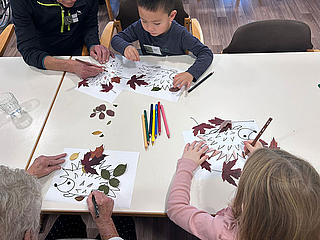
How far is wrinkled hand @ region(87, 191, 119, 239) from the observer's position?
94 centimetres

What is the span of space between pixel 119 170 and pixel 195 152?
30cm

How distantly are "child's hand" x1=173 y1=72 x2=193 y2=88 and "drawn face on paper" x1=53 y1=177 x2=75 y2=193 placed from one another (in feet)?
2.14

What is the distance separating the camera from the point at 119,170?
103 cm

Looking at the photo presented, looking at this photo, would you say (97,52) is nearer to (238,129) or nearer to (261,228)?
(238,129)

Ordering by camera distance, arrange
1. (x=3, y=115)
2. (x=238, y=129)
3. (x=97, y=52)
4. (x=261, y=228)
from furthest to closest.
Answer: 1. (x=97, y=52)
2. (x=3, y=115)
3. (x=238, y=129)
4. (x=261, y=228)

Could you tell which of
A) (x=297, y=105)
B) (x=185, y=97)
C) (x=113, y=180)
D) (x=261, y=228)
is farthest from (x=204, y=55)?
(x=261, y=228)

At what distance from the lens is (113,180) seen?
39.5 inches

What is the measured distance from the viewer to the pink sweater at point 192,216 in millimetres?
852

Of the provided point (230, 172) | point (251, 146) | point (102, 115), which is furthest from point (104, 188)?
point (251, 146)

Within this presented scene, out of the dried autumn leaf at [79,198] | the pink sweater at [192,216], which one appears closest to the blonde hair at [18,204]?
the dried autumn leaf at [79,198]

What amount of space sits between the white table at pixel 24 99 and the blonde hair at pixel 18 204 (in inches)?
14.2

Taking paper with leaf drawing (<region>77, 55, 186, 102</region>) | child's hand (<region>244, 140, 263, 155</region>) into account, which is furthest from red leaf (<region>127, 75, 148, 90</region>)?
child's hand (<region>244, 140, 263, 155</region>)

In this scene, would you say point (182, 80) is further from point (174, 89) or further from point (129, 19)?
point (129, 19)

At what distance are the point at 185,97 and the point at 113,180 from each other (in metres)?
0.52
